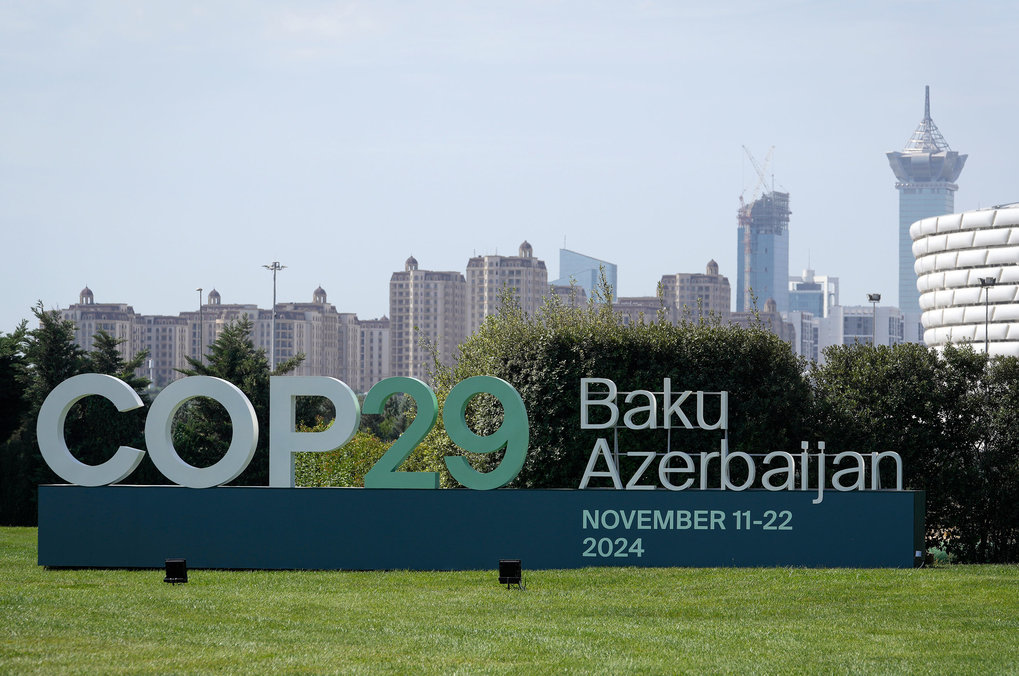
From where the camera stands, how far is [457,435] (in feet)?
83.8

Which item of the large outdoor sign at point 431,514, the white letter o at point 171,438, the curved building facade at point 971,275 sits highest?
the curved building facade at point 971,275

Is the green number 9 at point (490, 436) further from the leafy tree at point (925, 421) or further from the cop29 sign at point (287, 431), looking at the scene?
the leafy tree at point (925, 421)

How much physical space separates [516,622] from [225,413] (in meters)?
38.8

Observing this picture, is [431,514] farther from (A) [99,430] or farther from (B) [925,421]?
(A) [99,430]

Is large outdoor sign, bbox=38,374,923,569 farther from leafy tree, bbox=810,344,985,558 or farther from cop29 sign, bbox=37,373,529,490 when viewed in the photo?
leafy tree, bbox=810,344,985,558

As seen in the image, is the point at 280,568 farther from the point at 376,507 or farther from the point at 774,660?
the point at 774,660

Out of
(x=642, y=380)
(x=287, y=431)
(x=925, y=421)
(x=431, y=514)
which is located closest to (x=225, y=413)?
(x=642, y=380)

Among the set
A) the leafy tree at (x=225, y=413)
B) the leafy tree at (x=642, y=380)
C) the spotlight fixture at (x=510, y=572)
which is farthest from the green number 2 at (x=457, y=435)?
the leafy tree at (x=225, y=413)

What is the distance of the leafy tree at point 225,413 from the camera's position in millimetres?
53312

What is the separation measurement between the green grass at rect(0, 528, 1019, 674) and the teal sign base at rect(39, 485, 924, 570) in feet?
2.99

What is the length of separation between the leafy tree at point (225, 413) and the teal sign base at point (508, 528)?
25940 mm

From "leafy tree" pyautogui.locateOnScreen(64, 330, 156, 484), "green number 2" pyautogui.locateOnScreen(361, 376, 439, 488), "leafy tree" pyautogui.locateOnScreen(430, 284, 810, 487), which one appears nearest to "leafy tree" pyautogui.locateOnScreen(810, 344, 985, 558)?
"leafy tree" pyautogui.locateOnScreen(430, 284, 810, 487)

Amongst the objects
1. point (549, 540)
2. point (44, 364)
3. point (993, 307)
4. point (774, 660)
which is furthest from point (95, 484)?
point (993, 307)

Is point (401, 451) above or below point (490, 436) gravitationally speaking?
below
